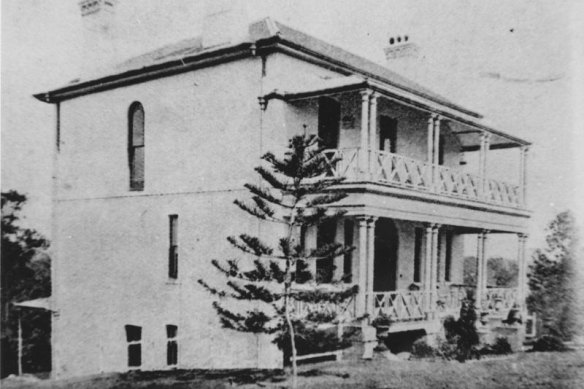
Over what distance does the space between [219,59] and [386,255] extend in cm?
771

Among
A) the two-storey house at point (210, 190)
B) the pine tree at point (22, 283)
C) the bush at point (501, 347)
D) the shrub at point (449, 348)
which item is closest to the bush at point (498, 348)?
the bush at point (501, 347)

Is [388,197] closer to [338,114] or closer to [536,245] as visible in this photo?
[338,114]

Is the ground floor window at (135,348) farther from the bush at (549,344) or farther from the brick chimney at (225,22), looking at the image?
the bush at (549,344)

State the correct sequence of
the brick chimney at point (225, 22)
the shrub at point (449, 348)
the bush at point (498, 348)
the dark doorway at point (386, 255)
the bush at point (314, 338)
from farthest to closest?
the dark doorway at point (386, 255) → the bush at point (498, 348) → the shrub at point (449, 348) → the brick chimney at point (225, 22) → the bush at point (314, 338)

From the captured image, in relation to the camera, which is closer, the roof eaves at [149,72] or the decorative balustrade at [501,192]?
the roof eaves at [149,72]

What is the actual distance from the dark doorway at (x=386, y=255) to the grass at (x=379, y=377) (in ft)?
15.7

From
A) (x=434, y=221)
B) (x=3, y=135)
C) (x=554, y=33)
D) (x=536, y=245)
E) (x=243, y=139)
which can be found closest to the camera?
(x=554, y=33)

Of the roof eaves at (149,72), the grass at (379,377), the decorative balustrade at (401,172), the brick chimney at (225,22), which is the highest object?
the brick chimney at (225,22)

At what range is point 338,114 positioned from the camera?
54.4 feet

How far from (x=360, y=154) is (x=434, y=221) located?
3.29 meters

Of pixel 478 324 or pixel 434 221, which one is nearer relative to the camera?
pixel 434 221

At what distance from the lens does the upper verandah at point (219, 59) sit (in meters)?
14.4

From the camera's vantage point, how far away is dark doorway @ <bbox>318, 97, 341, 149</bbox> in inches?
634

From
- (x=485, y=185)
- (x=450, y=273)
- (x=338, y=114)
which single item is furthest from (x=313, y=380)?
(x=450, y=273)
